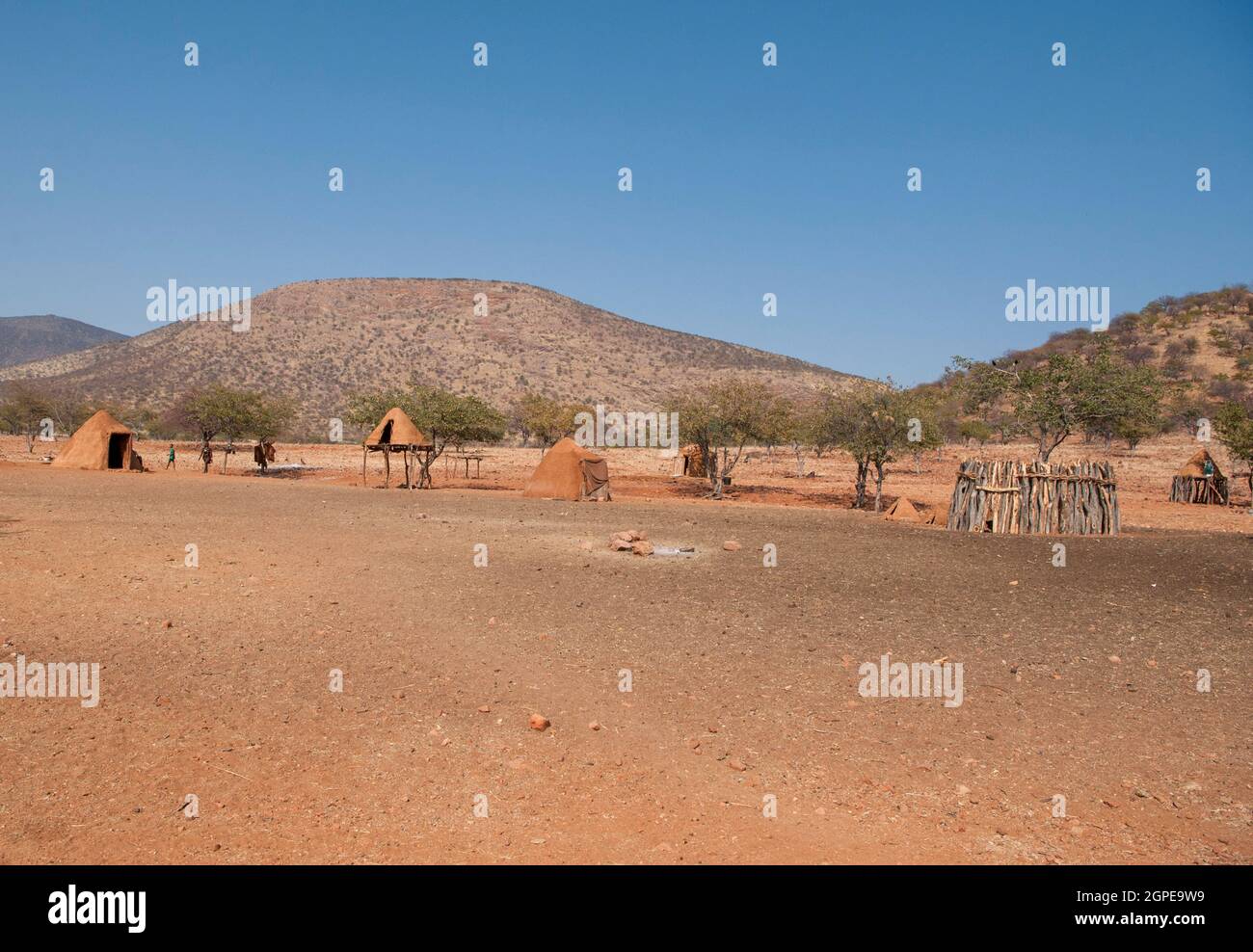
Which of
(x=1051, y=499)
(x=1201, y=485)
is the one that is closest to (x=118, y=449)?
(x=1051, y=499)

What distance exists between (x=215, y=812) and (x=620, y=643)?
412 centimetres

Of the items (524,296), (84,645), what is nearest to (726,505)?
(84,645)

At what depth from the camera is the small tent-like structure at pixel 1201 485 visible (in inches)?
1060

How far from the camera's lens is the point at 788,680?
22.8ft

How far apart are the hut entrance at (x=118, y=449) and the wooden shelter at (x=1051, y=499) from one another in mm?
32897

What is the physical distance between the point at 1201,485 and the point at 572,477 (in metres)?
21.2

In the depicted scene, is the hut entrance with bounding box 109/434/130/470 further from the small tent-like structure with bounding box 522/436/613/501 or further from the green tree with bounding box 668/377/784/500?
the green tree with bounding box 668/377/784/500

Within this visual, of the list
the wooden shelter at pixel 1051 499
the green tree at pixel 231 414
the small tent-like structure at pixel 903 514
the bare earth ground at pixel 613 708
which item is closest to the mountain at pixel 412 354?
the green tree at pixel 231 414

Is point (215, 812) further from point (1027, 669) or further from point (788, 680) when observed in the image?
point (1027, 669)

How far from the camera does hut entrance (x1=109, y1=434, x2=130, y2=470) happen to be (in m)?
33.3

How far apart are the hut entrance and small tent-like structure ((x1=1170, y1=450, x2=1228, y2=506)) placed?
40377 millimetres

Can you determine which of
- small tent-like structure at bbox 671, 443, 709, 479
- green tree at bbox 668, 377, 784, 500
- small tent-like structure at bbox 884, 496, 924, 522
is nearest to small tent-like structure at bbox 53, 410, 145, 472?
green tree at bbox 668, 377, 784, 500
